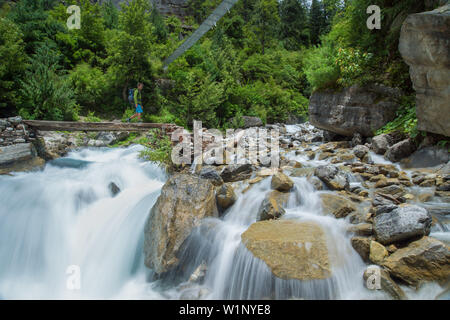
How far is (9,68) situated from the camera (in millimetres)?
10312

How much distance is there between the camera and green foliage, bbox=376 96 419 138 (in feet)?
20.3

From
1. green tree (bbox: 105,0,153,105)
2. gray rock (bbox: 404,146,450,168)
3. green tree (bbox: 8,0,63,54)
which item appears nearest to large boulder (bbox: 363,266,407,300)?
gray rock (bbox: 404,146,450,168)

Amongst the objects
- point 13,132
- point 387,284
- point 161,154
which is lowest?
point 387,284

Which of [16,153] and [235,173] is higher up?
[16,153]

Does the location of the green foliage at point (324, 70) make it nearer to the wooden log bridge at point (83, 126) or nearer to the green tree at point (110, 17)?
the wooden log bridge at point (83, 126)

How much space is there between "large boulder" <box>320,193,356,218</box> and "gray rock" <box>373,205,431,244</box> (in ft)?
2.28

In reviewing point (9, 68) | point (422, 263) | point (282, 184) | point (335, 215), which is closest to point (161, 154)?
point (282, 184)

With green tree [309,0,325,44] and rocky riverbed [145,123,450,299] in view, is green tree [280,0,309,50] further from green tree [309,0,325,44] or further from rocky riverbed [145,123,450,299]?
rocky riverbed [145,123,450,299]

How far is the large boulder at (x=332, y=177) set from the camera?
486 cm

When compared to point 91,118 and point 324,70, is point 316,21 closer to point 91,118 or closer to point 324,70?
point 324,70

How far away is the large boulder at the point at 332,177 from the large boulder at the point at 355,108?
11.9 ft

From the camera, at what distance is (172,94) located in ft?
50.2

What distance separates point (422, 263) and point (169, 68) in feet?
53.4

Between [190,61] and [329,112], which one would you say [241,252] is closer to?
[329,112]
